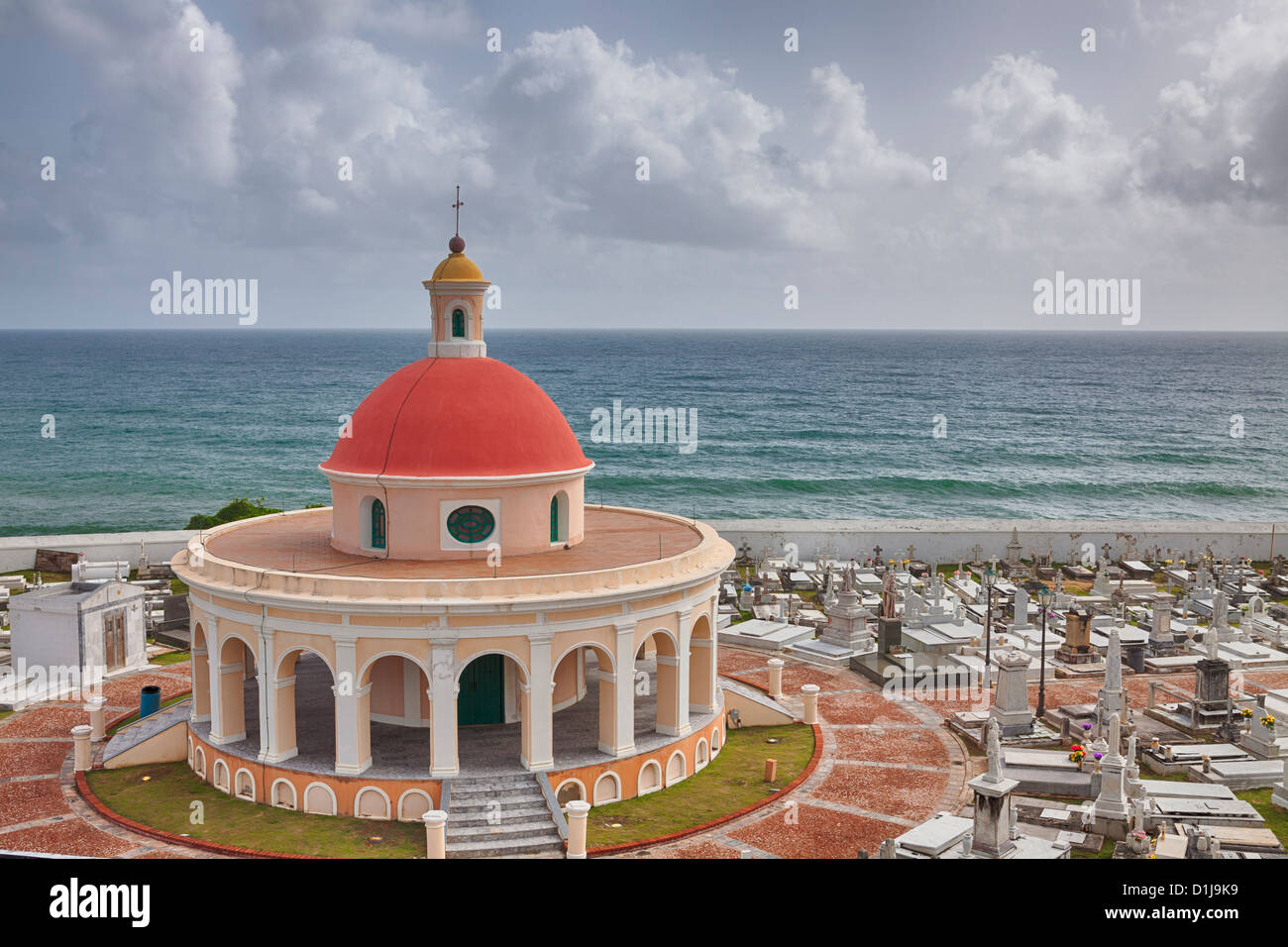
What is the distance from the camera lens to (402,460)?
2566 cm

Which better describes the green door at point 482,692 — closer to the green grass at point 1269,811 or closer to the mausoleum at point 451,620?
the mausoleum at point 451,620

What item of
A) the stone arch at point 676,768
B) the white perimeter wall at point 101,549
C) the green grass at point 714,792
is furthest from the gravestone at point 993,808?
the white perimeter wall at point 101,549

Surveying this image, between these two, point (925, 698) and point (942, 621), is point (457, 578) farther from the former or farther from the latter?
point (942, 621)

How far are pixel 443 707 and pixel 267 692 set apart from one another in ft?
13.0

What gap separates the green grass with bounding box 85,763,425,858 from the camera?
69.5 feet

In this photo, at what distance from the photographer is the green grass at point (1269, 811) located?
862 inches

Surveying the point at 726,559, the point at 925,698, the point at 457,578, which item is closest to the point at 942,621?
the point at 925,698

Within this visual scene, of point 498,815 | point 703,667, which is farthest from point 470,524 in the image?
point 498,815

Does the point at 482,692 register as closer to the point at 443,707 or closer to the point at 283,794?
the point at 443,707

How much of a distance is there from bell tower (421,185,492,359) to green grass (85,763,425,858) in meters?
11.6

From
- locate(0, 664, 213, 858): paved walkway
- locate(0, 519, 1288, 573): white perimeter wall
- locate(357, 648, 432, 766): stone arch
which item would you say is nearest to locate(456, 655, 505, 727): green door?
locate(357, 648, 432, 766): stone arch

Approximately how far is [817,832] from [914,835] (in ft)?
6.89

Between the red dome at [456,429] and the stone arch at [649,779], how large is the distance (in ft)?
23.8

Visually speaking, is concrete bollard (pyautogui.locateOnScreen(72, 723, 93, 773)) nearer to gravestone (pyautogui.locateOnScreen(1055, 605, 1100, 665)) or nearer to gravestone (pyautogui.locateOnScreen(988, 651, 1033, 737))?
gravestone (pyautogui.locateOnScreen(988, 651, 1033, 737))
